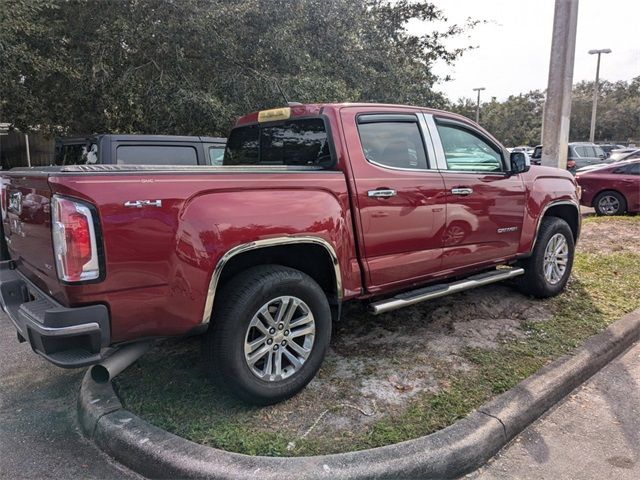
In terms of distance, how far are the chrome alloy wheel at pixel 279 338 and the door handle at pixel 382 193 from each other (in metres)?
0.94

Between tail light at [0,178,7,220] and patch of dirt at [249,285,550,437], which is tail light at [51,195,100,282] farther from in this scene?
patch of dirt at [249,285,550,437]

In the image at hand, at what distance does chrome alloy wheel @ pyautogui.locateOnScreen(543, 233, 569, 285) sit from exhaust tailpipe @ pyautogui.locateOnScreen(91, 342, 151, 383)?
4.13 m

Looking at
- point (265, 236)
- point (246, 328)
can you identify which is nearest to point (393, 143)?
point (265, 236)

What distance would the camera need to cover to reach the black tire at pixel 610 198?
38.5ft

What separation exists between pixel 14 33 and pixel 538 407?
891 cm

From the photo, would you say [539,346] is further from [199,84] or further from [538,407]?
[199,84]

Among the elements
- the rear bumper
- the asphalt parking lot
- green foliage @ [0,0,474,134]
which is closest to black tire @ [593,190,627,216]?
green foliage @ [0,0,474,134]

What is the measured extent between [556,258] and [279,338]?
3607 millimetres

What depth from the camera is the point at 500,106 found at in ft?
213

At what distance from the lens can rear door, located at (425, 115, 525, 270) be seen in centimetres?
431

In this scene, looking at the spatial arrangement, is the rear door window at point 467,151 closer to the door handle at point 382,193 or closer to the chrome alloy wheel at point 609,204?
the door handle at point 382,193

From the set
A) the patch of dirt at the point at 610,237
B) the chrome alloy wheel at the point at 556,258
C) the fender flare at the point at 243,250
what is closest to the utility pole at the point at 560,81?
the patch of dirt at the point at 610,237

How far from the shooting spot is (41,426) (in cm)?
326

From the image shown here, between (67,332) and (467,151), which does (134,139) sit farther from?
(67,332)
